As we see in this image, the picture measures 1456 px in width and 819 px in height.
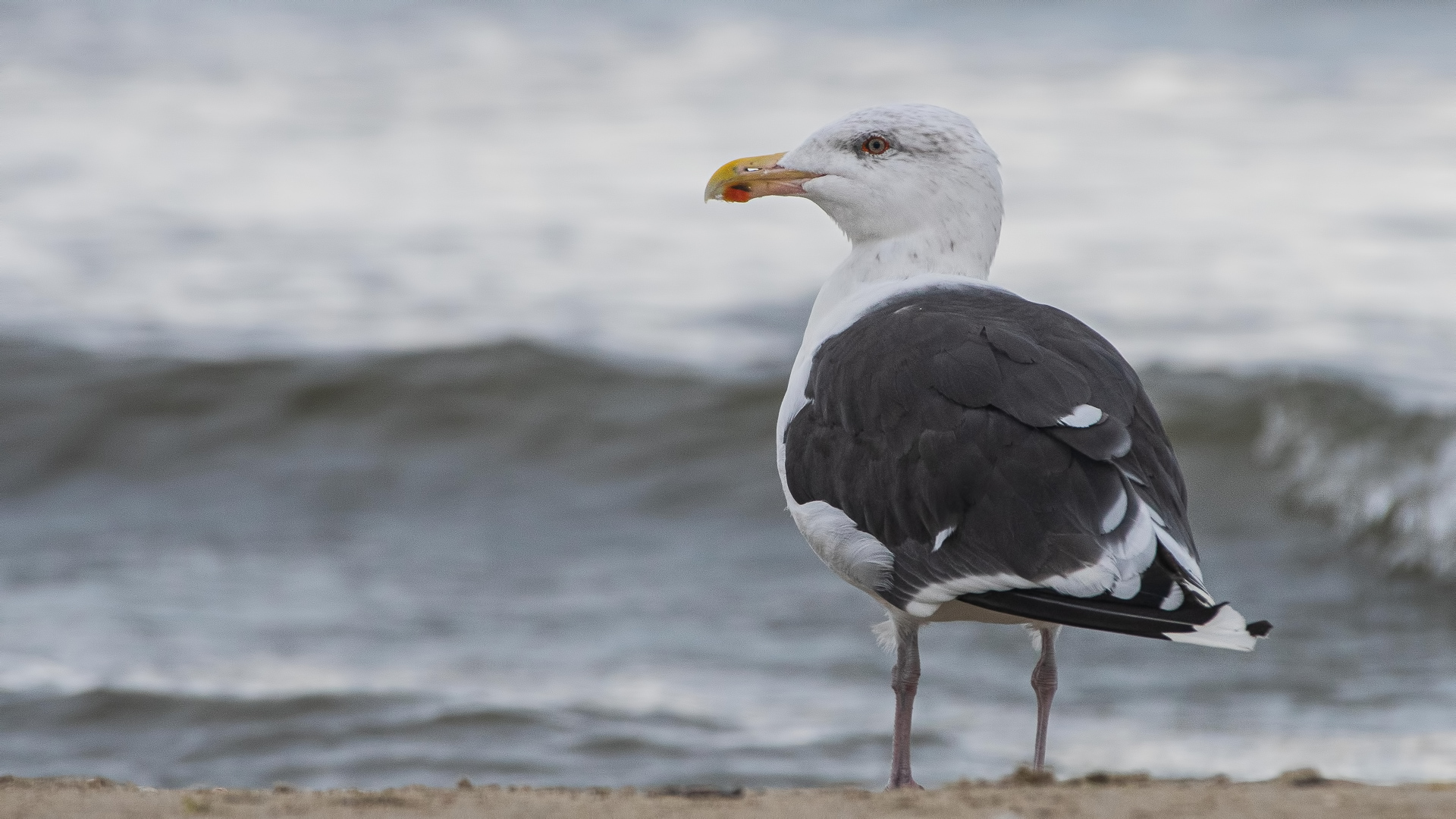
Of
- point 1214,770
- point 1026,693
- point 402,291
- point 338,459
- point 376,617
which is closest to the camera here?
point 1214,770

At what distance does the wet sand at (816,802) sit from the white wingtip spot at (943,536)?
1.78 ft

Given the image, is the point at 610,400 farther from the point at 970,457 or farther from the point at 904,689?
the point at 970,457

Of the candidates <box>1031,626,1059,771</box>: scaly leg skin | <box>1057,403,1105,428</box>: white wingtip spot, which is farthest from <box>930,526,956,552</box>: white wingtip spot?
<box>1031,626,1059,771</box>: scaly leg skin

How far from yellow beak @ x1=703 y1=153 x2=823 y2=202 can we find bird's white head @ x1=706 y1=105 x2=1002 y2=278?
98 mm

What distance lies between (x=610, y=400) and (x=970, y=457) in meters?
7.39

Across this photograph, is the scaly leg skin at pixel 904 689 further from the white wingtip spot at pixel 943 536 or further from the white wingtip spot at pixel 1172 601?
the white wingtip spot at pixel 1172 601

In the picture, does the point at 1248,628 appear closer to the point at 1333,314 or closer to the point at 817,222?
the point at 1333,314

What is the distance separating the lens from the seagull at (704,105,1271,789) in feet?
12.1

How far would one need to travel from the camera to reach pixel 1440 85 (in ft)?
66.1

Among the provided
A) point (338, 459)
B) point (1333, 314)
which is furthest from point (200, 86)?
point (1333, 314)

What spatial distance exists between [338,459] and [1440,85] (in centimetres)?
1501

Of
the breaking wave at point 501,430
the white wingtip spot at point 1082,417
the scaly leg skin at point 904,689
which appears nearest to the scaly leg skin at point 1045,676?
the scaly leg skin at point 904,689

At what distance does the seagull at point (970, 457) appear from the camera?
369 centimetres

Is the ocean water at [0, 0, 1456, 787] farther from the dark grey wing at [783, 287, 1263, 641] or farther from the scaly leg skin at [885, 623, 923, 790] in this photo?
the dark grey wing at [783, 287, 1263, 641]
